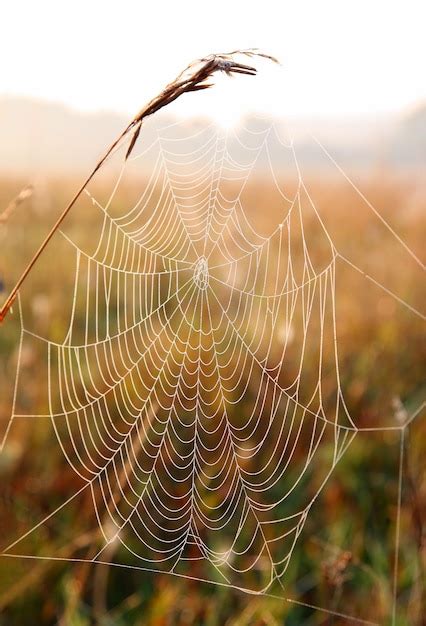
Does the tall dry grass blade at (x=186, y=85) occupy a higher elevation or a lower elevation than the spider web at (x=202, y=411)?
higher

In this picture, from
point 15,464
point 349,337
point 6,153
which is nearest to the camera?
point 15,464

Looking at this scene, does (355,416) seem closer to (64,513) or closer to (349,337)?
(349,337)

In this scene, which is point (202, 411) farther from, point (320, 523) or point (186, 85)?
point (186, 85)

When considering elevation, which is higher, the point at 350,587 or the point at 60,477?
the point at 60,477

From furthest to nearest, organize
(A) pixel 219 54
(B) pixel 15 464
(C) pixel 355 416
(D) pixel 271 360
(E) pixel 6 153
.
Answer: (E) pixel 6 153
(D) pixel 271 360
(C) pixel 355 416
(B) pixel 15 464
(A) pixel 219 54

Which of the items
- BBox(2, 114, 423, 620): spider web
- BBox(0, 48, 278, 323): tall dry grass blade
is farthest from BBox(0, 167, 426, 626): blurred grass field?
BBox(0, 48, 278, 323): tall dry grass blade

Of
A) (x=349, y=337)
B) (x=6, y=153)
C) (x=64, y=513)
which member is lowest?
(x=64, y=513)

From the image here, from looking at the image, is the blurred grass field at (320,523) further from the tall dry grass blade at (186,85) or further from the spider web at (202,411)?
the tall dry grass blade at (186,85)

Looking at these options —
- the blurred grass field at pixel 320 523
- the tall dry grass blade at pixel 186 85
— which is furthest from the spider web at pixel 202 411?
the tall dry grass blade at pixel 186 85

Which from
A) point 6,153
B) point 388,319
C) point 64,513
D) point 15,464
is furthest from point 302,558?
point 6,153
